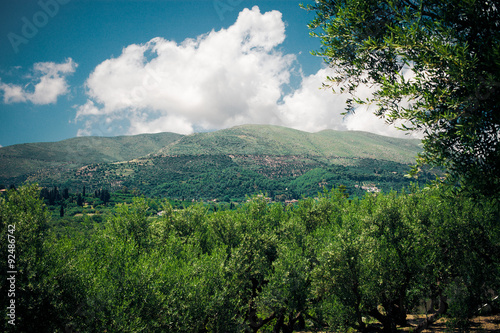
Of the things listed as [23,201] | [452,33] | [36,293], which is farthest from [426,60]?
[23,201]

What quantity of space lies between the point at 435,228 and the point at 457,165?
2043 centimetres

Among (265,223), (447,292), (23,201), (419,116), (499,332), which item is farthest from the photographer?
(265,223)

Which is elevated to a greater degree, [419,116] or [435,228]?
[419,116]

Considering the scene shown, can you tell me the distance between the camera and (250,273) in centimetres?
3341

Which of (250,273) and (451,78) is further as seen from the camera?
(250,273)

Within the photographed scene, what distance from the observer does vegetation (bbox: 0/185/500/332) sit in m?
18.7

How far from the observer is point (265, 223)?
4631 centimetres

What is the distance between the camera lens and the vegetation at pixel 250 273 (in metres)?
18.7

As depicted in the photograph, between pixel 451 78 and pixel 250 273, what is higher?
pixel 451 78

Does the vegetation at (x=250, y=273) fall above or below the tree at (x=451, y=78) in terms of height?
below

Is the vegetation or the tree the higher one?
the tree

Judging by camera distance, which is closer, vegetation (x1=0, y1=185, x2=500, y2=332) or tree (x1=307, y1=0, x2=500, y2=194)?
tree (x1=307, y1=0, x2=500, y2=194)

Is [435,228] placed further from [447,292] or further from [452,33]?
[452,33]

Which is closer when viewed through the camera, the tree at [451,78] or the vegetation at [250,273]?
the tree at [451,78]
